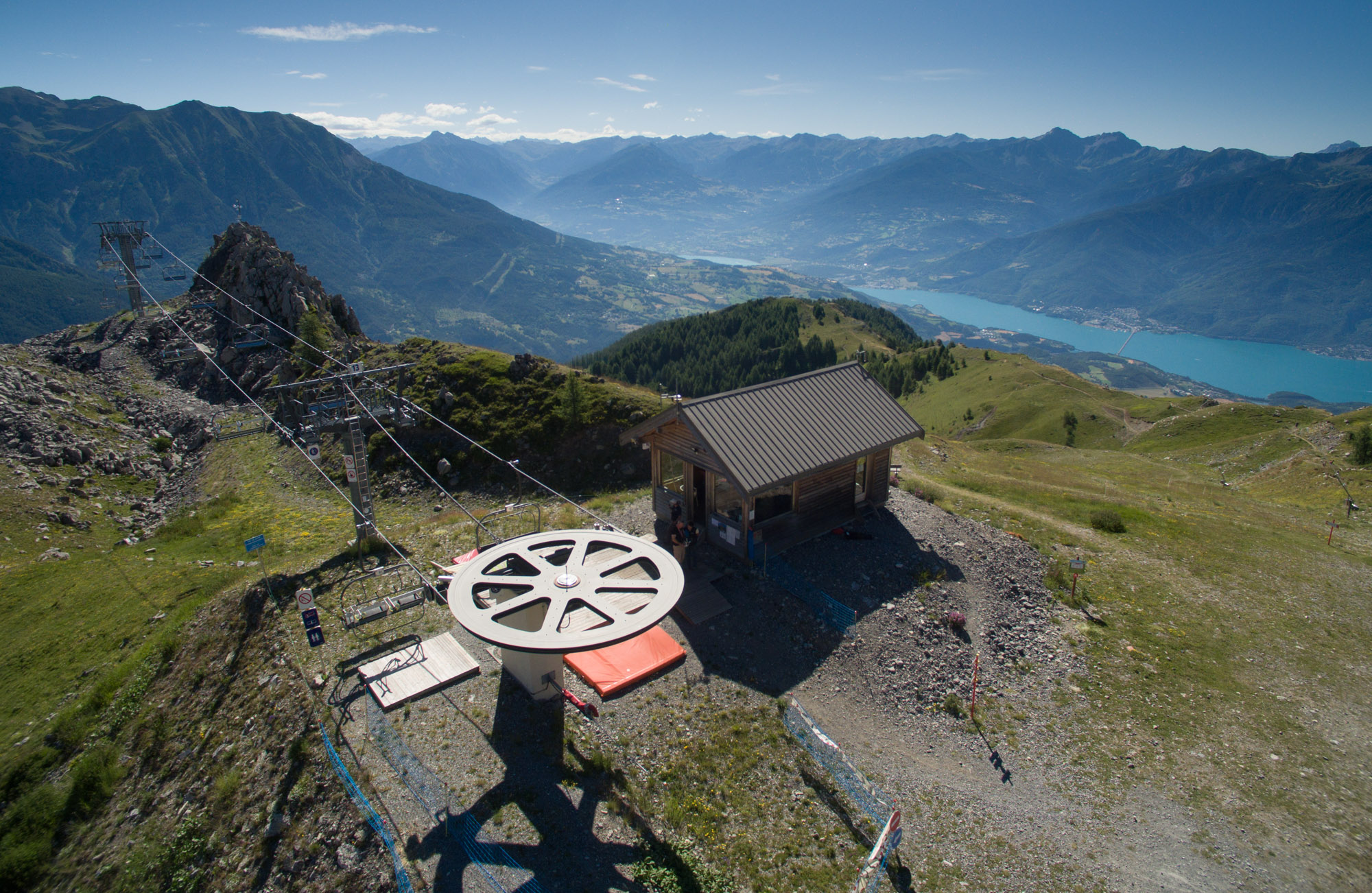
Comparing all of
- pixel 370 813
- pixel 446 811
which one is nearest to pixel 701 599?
pixel 446 811

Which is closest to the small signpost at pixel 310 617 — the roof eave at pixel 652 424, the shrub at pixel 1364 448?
the roof eave at pixel 652 424

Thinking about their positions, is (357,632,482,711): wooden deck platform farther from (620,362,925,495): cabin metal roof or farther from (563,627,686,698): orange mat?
(620,362,925,495): cabin metal roof

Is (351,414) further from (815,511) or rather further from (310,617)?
(815,511)

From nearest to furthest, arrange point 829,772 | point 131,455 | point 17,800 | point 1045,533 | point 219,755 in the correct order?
point 829,772, point 219,755, point 17,800, point 1045,533, point 131,455

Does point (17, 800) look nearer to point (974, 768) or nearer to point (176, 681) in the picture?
point (176, 681)

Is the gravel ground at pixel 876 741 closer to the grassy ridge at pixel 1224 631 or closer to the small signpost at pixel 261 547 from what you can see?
the grassy ridge at pixel 1224 631

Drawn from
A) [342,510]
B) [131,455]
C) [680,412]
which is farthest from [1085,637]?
[131,455]

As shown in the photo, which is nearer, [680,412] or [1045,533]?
[680,412]
